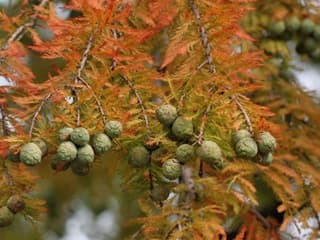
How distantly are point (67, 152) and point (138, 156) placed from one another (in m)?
0.17

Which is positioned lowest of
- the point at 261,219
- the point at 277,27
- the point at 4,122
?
the point at 261,219

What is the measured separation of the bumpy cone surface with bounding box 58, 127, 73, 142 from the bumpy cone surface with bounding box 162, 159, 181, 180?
0.19 metres

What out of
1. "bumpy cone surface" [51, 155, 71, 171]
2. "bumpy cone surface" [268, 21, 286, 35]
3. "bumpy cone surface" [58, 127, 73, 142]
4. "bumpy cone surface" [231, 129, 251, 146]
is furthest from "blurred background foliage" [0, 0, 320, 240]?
"bumpy cone surface" [231, 129, 251, 146]

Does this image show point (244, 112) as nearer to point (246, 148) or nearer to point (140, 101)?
point (246, 148)

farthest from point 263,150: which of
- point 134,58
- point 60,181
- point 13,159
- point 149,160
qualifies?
point 60,181

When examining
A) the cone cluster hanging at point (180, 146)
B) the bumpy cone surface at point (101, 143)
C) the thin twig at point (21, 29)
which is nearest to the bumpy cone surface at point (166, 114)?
the cone cluster hanging at point (180, 146)

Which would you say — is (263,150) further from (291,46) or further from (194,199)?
(291,46)

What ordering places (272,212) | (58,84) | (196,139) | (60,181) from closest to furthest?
(196,139) → (58,84) → (272,212) → (60,181)

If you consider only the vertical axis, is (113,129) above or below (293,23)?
above

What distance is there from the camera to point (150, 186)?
1.57 m

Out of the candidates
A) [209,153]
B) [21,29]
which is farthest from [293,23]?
[209,153]

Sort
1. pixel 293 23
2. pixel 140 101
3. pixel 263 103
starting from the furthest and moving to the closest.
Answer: pixel 293 23 < pixel 263 103 < pixel 140 101

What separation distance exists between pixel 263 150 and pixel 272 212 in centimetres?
184

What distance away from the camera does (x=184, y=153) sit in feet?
4.55
